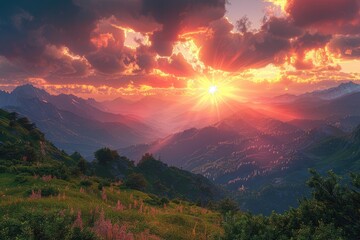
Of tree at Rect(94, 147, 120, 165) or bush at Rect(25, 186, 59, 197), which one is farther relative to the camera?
tree at Rect(94, 147, 120, 165)

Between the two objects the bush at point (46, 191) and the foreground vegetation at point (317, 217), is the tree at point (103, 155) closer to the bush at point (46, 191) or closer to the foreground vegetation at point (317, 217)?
the bush at point (46, 191)

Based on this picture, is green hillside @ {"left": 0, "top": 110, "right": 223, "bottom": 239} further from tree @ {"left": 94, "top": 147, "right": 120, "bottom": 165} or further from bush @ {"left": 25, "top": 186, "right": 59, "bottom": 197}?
tree @ {"left": 94, "top": 147, "right": 120, "bottom": 165}

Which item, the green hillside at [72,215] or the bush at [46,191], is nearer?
the green hillside at [72,215]

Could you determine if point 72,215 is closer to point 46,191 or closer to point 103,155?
point 46,191

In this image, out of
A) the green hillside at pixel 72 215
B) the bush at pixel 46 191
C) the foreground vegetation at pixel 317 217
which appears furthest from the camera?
the bush at pixel 46 191

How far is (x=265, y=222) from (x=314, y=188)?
3297 mm

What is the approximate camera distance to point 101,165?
5536 inches

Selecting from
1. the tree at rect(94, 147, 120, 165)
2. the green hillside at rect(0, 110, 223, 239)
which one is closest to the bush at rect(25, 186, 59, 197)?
the green hillside at rect(0, 110, 223, 239)

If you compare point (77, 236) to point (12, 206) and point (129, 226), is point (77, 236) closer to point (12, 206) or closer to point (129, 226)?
point (129, 226)

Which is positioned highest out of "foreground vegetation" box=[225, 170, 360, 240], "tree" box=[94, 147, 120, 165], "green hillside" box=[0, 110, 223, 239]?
"tree" box=[94, 147, 120, 165]

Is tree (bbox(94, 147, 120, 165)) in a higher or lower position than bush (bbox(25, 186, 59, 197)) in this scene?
higher

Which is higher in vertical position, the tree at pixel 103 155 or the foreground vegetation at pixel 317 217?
the tree at pixel 103 155

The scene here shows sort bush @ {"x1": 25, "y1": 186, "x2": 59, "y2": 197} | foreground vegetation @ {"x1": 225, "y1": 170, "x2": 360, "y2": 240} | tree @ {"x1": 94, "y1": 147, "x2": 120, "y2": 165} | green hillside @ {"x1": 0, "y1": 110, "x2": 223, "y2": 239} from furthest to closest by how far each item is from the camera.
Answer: tree @ {"x1": 94, "y1": 147, "x2": 120, "y2": 165} < bush @ {"x1": 25, "y1": 186, "x2": 59, "y2": 197} < foreground vegetation @ {"x1": 225, "y1": 170, "x2": 360, "y2": 240} < green hillside @ {"x1": 0, "y1": 110, "x2": 223, "y2": 239}

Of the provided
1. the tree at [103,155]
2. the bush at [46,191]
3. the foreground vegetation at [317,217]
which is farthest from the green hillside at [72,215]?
the tree at [103,155]
